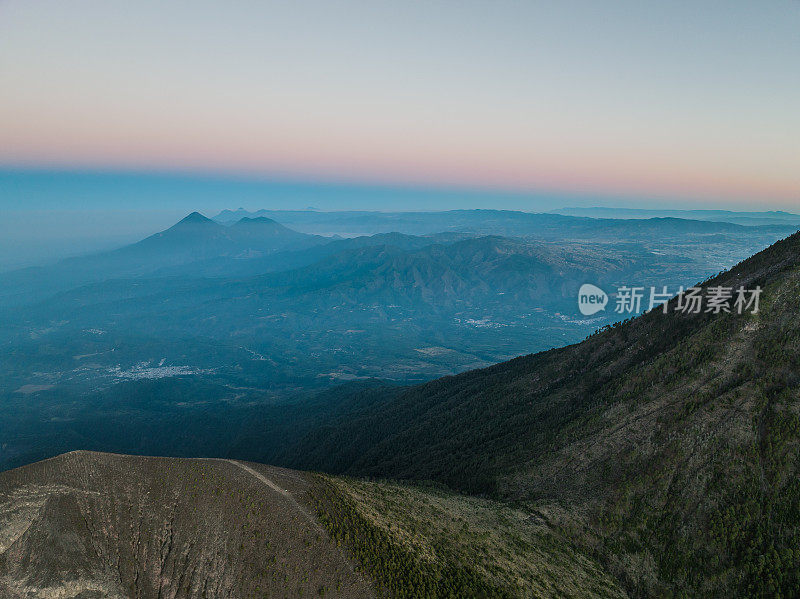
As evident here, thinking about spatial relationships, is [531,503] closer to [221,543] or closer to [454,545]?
[454,545]

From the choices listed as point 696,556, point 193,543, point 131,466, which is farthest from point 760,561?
point 131,466

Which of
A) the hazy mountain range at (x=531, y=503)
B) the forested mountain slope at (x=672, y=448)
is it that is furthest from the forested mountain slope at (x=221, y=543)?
the forested mountain slope at (x=672, y=448)

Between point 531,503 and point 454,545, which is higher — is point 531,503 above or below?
below

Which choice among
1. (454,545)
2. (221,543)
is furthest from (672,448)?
(221,543)

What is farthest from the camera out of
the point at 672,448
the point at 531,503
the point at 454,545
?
the point at 531,503

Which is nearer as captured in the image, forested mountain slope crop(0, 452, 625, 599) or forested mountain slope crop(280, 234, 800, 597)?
forested mountain slope crop(0, 452, 625, 599)

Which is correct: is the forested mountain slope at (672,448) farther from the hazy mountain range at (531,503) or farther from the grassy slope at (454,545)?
the grassy slope at (454,545)

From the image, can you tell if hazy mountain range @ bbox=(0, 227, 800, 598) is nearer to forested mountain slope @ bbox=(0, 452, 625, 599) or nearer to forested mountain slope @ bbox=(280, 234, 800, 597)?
forested mountain slope @ bbox=(0, 452, 625, 599)

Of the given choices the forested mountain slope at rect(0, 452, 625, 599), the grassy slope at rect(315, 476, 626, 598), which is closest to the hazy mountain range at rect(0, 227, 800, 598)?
the forested mountain slope at rect(0, 452, 625, 599)

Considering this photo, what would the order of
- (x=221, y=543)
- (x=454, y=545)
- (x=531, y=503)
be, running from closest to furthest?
(x=221, y=543), (x=454, y=545), (x=531, y=503)

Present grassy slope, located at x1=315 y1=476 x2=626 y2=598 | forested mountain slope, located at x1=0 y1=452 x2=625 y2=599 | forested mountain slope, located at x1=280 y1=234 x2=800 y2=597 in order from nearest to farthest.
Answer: forested mountain slope, located at x1=0 y1=452 x2=625 y2=599
grassy slope, located at x1=315 y1=476 x2=626 y2=598
forested mountain slope, located at x1=280 y1=234 x2=800 y2=597

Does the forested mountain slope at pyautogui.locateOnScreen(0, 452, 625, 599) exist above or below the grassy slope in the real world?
above
